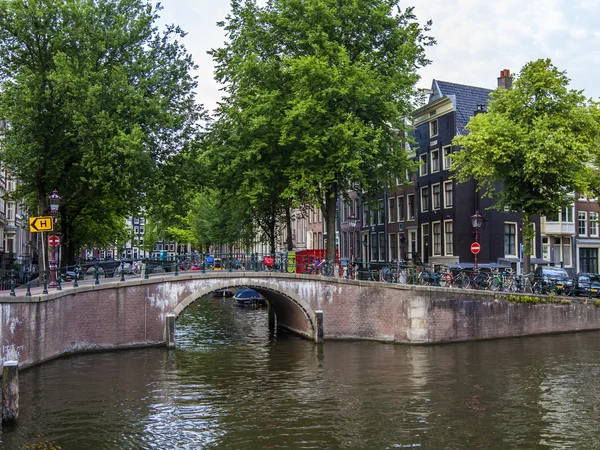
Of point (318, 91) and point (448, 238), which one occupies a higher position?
point (318, 91)

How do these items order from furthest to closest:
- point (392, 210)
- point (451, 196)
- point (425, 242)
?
point (392, 210), point (425, 242), point (451, 196)

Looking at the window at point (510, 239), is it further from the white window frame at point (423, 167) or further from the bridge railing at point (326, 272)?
the bridge railing at point (326, 272)

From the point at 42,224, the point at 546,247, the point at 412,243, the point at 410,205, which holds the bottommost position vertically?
the point at 546,247

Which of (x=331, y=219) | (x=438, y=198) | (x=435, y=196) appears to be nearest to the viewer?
(x=331, y=219)

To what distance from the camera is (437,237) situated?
42781mm

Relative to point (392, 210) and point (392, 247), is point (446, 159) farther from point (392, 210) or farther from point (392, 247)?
point (392, 247)

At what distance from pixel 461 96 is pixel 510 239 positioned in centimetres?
966

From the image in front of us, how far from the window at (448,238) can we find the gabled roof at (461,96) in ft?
18.9

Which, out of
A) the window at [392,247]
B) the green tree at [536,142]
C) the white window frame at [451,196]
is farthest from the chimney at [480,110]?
the window at [392,247]

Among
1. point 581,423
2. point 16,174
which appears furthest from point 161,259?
point 581,423

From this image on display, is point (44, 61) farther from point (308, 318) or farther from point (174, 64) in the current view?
point (308, 318)

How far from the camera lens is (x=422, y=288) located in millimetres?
28312

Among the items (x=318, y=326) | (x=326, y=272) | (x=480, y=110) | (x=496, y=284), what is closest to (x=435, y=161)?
(x=480, y=110)

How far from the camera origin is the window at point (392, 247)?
158 feet
